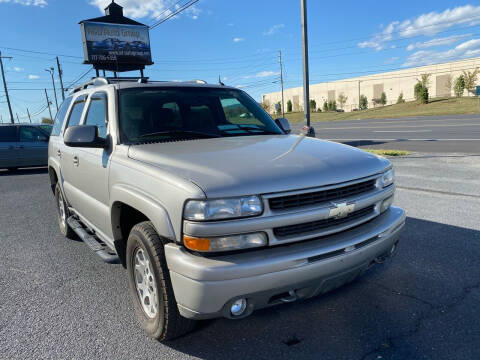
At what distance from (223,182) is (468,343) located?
200 cm

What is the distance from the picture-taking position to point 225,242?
2.15m

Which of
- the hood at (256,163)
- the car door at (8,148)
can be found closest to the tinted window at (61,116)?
the hood at (256,163)

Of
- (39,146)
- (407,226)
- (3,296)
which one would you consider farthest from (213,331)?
(39,146)

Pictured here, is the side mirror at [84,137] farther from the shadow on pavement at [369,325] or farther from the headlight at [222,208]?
the shadow on pavement at [369,325]

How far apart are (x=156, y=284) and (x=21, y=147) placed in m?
12.2

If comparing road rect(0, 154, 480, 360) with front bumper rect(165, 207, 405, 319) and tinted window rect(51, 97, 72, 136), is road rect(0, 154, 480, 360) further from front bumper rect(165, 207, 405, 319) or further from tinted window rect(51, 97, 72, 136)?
tinted window rect(51, 97, 72, 136)

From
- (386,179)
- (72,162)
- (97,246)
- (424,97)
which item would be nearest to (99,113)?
(72,162)

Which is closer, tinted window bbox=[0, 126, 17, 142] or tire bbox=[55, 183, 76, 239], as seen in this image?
tire bbox=[55, 183, 76, 239]

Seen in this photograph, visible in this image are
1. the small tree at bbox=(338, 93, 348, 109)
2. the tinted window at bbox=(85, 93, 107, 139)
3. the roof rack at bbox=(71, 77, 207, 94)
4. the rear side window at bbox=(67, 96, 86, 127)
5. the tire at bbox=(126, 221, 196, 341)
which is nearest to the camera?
the tire at bbox=(126, 221, 196, 341)

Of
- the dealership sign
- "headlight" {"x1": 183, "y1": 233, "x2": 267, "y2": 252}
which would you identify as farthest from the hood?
the dealership sign

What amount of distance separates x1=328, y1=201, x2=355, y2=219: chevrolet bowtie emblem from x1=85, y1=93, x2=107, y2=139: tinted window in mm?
2200

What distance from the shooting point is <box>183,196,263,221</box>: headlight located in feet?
6.93

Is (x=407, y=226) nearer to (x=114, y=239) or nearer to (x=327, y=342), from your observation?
(x=327, y=342)

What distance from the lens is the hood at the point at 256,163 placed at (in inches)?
86.7
